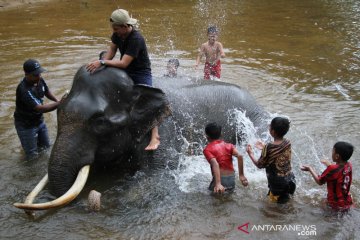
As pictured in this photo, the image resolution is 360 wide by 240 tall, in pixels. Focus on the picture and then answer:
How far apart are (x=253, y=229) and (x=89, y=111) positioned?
2054mm

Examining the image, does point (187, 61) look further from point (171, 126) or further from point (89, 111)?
point (89, 111)

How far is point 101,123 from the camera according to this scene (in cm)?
457

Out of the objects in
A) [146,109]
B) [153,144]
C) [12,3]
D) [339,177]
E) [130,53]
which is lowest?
[339,177]

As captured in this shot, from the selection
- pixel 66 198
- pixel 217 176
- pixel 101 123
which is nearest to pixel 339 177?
pixel 217 176

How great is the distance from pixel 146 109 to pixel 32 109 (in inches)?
65.1

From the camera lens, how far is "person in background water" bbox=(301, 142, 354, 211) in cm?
444

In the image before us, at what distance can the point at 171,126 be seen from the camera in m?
5.53

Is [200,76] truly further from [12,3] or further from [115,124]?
[12,3]

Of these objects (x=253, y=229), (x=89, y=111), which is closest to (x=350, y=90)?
(x=253, y=229)

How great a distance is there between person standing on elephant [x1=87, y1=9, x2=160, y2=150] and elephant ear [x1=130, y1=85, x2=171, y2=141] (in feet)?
0.40

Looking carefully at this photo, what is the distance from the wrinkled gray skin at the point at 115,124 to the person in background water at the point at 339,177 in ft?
5.63

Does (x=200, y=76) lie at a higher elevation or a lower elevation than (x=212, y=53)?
lower

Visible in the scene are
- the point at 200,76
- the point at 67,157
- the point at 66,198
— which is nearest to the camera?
the point at 66,198

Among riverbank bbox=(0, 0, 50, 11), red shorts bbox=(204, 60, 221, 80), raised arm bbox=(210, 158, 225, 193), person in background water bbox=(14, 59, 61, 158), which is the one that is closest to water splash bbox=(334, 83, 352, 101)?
red shorts bbox=(204, 60, 221, 80)
